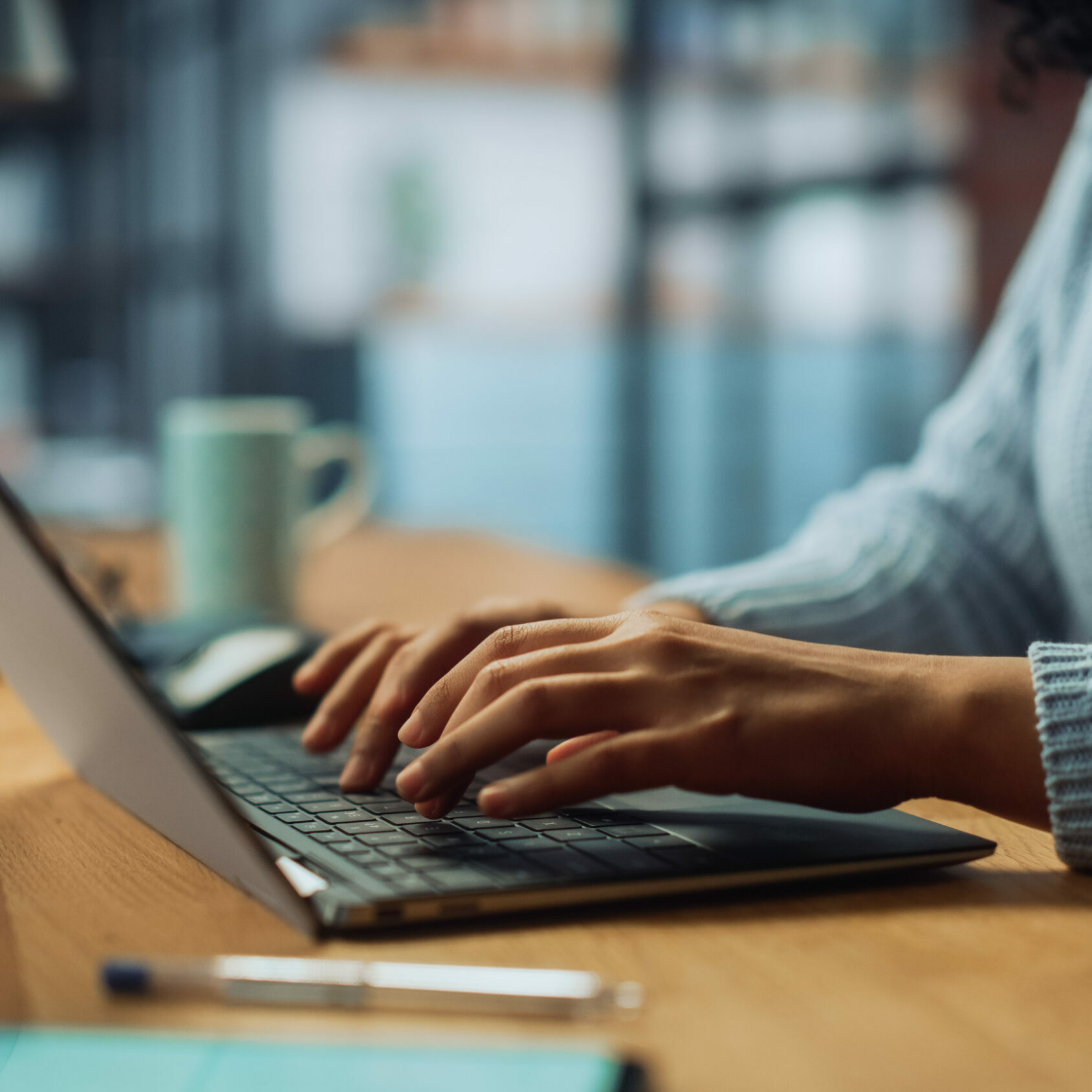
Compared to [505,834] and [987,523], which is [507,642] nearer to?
[505,834]

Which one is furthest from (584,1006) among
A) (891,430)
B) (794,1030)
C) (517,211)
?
(517,211)

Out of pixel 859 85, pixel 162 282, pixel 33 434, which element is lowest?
pixel 33 434

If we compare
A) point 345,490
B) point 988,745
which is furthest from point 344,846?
point 345,490

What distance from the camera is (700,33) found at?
3219mm

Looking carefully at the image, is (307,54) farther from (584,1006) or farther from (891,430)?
(584,1006)

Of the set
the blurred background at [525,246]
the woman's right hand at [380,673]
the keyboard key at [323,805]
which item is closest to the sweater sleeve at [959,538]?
the woman's right hand at [380,673]

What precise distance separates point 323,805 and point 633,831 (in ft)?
0.41

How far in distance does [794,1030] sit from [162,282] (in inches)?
147

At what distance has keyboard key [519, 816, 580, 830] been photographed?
465mm

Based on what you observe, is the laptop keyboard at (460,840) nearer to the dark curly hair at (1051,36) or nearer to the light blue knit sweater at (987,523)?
the light blue knit sweater at (987,523)

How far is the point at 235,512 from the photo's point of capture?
109 centimetres

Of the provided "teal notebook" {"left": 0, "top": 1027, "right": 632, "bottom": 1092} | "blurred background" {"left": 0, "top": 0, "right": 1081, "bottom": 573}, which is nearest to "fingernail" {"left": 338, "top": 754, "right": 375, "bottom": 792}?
"teal notebook" {"left": 0, "top": 1027, "right": 632, "bottom": 1092}

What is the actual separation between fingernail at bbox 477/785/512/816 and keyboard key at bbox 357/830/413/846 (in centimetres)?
3

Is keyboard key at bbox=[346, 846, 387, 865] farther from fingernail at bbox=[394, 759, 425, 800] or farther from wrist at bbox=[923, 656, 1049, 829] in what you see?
wrist at bbox=[923, 656, 1049, 829]
